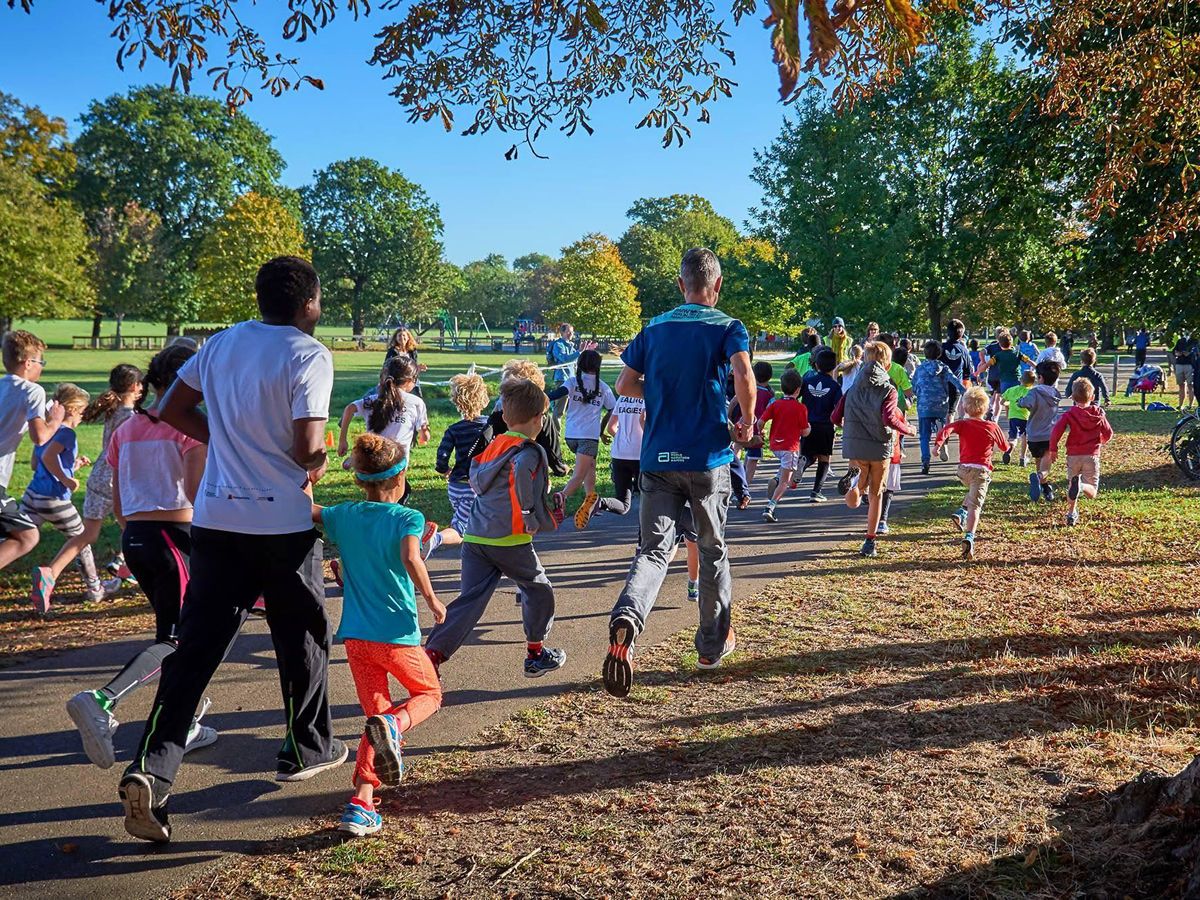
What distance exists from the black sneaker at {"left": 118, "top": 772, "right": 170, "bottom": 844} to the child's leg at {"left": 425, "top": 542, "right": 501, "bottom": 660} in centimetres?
171

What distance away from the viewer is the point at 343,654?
6344 mm

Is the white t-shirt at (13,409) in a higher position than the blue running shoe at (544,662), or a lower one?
higher

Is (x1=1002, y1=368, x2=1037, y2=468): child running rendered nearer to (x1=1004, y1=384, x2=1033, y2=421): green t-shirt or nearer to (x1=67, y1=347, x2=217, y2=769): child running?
(x1=1004, y1=384, x2=1033, y2=421): green t-shirt

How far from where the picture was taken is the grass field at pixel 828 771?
344 cm

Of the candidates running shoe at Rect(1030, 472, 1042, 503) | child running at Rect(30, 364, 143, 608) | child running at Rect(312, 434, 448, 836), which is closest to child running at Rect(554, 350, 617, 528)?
child running at Rect(30, 364, 143, 608)

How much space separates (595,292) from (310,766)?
71.0 m

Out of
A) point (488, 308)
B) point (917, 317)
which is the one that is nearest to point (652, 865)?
point (917, 317)

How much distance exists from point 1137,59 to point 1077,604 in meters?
3.84

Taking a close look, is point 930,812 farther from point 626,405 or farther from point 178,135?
point 178,135

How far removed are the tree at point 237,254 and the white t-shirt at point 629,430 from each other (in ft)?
184

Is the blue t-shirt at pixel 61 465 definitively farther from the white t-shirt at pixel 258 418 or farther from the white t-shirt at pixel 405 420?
the white t-shirt at pixel 258 418

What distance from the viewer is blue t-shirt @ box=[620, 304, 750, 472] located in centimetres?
545

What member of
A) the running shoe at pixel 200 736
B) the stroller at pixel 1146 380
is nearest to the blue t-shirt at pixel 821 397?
the running shoe at pixel 200 736

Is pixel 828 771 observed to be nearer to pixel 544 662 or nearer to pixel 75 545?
pixel 544 662
